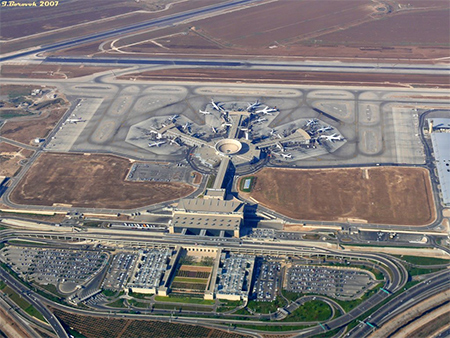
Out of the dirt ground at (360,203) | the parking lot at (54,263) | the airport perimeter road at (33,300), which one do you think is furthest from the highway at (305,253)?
the airport perimeter road at (33,300)

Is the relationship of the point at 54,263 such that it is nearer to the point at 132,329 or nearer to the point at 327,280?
the point at 132,329

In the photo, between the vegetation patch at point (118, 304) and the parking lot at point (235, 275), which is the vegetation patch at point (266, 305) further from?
the vegetation patch at point (118, 304)

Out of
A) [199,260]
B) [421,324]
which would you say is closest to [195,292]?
[199,260]

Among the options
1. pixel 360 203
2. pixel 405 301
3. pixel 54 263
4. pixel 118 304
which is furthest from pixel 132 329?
pixel 360 203

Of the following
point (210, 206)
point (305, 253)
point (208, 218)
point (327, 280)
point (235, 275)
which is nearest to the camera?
point (327, 280)

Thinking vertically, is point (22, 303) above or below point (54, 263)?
below

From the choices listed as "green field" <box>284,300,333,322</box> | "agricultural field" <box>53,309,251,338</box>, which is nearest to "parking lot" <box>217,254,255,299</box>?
"agricultural field" <box>53,309,251,338</box>
